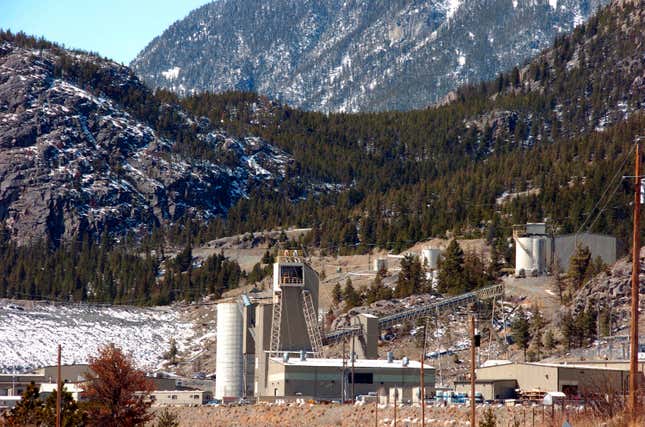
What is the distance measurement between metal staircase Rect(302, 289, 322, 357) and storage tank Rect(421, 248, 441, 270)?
64.1 metres

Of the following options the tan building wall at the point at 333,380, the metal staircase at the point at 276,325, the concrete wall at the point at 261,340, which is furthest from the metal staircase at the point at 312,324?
the tan building wall at the point at 333,380

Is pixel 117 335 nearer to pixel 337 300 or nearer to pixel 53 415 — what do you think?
pixel 337 300

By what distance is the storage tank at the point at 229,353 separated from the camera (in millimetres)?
134375

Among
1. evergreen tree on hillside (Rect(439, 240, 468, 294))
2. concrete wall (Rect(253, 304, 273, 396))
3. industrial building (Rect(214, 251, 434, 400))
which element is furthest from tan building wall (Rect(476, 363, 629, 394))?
evergreen tree on hillside (Rect(439, 240, 468, 294))

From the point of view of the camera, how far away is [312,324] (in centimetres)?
12812

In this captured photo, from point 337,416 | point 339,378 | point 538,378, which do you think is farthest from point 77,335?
point 538,378

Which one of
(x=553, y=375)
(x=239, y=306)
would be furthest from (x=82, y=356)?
(x=553, y=375)

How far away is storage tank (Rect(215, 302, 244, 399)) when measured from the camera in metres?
134

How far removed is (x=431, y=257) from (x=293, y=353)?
232 feet

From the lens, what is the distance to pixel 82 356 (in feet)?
573

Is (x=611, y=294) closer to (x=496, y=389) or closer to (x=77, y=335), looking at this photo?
(x=496, y=389)

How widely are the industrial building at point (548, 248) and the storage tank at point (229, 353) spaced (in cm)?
4701

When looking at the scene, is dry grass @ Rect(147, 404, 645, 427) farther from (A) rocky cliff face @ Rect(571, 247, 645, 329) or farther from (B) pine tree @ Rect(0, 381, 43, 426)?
(A) rocky cliff face @ Rect(571, 247, 645, 329)

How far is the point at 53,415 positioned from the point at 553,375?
3750cm
